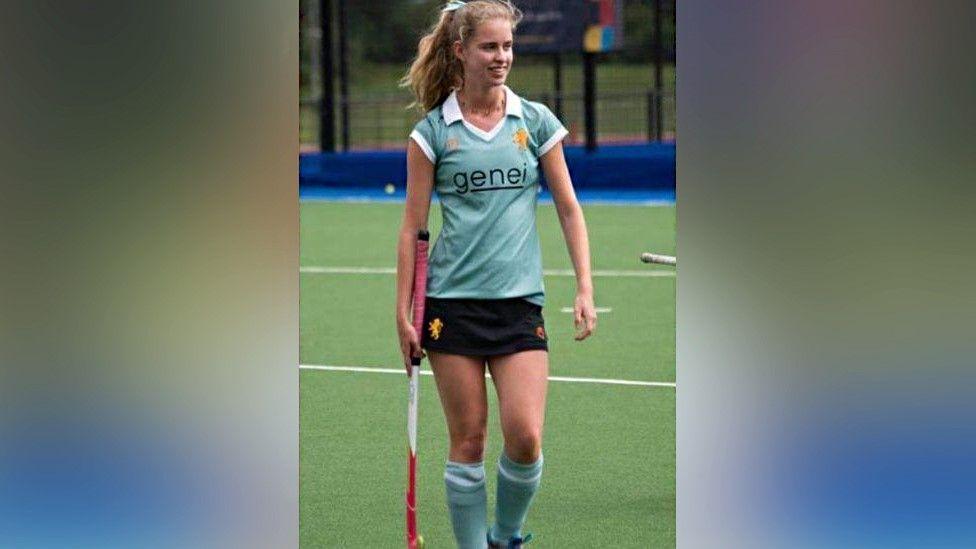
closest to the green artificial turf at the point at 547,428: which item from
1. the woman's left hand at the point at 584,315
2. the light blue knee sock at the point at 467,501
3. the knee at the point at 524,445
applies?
the light blue knee sock at the point at 467,501

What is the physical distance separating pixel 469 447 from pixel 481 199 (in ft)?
2.48

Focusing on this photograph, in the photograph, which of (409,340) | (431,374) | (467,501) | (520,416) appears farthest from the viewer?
(431,374)

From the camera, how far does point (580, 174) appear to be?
78.0 feet

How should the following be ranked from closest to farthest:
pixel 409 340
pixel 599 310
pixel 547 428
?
pixel 409 340, pixel 547 428, pixel 599 310

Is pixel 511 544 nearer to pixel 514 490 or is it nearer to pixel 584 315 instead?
pixel 514 490

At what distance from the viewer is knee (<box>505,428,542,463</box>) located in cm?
562

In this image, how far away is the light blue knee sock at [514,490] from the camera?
5.78m

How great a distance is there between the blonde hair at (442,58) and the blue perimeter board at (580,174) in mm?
16798

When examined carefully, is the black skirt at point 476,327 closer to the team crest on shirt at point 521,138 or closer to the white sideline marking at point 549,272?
the team crest on shirt at point 521,138

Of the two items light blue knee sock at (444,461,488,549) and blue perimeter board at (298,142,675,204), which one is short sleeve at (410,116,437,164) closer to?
light blue knee sock at (444,461,488,549)

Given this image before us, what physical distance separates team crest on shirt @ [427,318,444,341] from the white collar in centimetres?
58

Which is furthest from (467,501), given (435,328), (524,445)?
(435,328)
